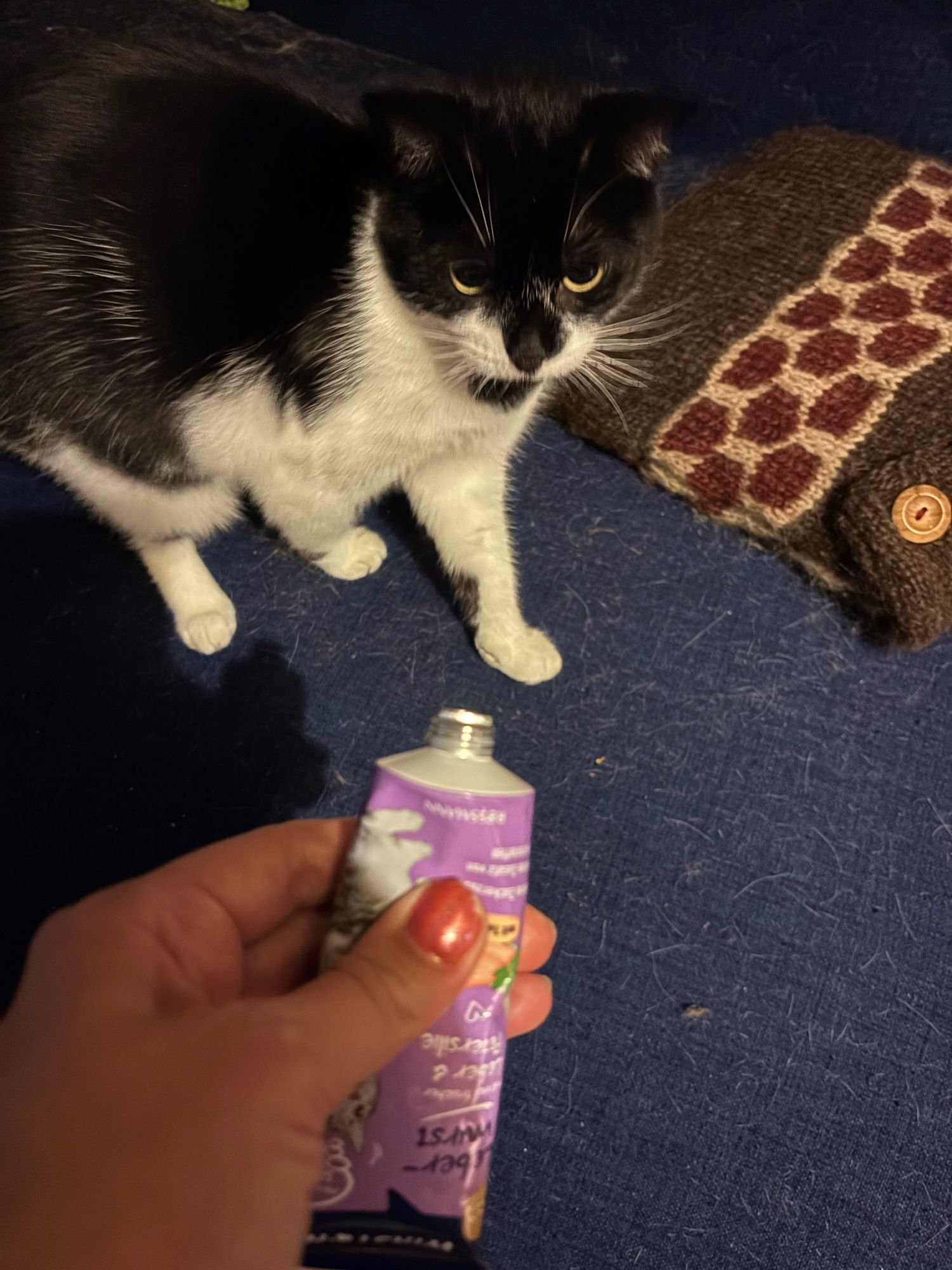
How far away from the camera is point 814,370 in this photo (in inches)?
41.1

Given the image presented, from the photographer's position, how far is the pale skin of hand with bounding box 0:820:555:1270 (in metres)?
0.36

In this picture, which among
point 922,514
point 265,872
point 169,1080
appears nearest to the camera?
point 169,1080

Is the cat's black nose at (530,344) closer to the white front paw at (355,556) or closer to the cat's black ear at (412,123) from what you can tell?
the cat's black ear at (412,123)

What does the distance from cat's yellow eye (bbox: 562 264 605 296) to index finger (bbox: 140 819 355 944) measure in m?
0.47

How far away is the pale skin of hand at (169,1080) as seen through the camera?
36 cm

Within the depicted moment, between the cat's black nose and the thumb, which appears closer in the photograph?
the thumb

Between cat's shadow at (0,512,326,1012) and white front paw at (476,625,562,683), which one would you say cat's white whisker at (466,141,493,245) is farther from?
cat's shadow at (0,512,326,1012)

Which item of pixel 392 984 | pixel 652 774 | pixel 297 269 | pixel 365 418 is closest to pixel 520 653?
pixel 652 774

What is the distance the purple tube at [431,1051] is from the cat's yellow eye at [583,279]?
1.32 feet

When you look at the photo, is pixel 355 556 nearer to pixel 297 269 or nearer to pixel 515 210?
pixel 297 269

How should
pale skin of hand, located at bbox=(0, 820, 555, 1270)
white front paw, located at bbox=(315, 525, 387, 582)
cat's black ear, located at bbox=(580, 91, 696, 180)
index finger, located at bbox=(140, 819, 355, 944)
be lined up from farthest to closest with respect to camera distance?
white front paw, located at bbox=(315, 525, 387, 582) < cat's black ear, located at bbox=(580, 91, 696, 180) < index finger, located at bbox=(140, 819, 355, 944) < pale skin of hand, located at bbox=(0, 820, 555, 1270)

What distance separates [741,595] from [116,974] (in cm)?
85

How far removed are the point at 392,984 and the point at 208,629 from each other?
661 millimetres

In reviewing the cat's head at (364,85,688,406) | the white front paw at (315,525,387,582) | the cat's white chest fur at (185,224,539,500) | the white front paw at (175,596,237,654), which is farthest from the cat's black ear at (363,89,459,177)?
the white front paw at (175,596,237,654)
